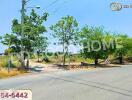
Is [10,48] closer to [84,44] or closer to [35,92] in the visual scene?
[84,44]

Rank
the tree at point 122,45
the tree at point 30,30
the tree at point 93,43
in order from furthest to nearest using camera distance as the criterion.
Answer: the tree at point 122,45, the tree at point 93,43, the tree at point 30,30

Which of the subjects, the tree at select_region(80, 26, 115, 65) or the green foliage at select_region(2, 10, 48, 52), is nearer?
the green foliage at select_region(2, 10, 48, 52)

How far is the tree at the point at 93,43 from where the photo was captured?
46.9 meters

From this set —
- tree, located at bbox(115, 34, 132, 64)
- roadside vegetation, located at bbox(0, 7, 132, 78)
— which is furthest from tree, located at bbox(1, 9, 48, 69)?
tree, located at bbox(115, 34, 132, 64)

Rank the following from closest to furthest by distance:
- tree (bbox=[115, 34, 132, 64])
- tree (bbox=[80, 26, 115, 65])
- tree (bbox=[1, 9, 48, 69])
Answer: tree (bbox=[1, 9, 48, 69]) < tree (bbox=[80, 26, 115, 65]) < tree (bbox=[115, 34, 132, 64])

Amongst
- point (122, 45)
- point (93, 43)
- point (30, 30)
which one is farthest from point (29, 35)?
point (122, 45)

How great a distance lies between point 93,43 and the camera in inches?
1886

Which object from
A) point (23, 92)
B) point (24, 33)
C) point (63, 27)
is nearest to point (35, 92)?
point (23, 92)

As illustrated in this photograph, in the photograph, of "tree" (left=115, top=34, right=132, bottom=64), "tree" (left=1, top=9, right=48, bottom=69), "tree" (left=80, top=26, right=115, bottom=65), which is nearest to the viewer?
"tree" (left=1, top=9, right=48, bottom=69)

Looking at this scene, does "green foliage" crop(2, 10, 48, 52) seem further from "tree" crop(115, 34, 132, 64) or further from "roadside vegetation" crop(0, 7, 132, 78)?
"tree" crop(115, 34, 132, 64)

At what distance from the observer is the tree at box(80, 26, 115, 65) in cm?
4692

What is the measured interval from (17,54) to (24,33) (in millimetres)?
2340

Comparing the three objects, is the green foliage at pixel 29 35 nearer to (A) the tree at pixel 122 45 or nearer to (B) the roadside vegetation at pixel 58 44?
(B) the roadside vegetation at pixel 58 44

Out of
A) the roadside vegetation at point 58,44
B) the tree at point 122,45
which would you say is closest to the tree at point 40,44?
the roadside vegetation at point 58,44
